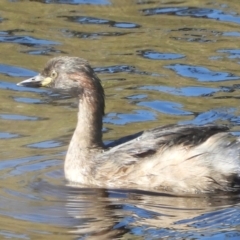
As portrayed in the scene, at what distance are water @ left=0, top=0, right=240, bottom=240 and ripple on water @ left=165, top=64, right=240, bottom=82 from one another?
0.02 meters

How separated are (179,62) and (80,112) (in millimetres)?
3556

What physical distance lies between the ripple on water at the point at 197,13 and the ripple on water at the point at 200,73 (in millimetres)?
2339

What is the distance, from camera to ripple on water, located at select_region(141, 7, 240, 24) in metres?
14.1

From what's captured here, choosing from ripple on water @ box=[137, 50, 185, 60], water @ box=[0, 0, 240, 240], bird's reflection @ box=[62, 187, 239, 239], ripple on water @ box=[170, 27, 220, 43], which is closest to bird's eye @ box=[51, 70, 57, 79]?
water @ box=[0, 0, 240, 240]

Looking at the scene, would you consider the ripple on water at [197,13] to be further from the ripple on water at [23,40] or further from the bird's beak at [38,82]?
the bird's beak at [38,82]

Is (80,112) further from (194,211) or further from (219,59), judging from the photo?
(219,59)

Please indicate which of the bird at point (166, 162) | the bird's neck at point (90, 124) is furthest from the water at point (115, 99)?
the bird's neck at point (90, 124)

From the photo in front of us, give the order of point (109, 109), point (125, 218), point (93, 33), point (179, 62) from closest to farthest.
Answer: point (125, 218)
point (109, 109)
point (179, 62)
point (93, 33)

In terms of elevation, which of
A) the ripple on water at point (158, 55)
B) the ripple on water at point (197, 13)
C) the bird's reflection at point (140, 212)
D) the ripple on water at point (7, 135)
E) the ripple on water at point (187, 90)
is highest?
the ripple on water at point (197, 13)

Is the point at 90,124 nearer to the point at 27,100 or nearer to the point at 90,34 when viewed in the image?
the point at 27,100

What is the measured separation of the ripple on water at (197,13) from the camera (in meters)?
14.1

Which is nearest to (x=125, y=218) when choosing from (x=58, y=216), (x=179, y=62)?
(x=58, y=216)

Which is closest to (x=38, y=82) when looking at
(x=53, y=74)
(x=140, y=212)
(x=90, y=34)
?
(x=53, y=74)

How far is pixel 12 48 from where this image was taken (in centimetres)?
Answer: 1263
